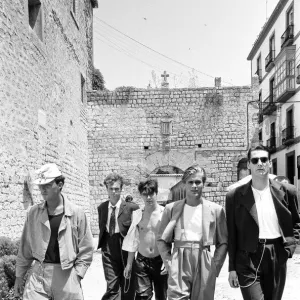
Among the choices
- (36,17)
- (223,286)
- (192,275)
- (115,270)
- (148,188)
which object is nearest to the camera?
(192,275)

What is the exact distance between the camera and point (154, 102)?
17703mm

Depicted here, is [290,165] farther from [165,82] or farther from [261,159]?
[261,159]

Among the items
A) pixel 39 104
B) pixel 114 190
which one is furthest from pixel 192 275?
pixel 39 104

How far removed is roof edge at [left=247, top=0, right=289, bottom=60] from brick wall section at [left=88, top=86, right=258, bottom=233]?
9110 millimetres

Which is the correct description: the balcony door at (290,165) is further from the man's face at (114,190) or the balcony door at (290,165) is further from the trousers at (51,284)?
the trousers at (51,284)

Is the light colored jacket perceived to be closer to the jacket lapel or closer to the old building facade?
the jacket lapel

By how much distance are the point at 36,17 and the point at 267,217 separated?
9342 millimetres

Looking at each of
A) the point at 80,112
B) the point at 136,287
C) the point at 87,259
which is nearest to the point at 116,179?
the point at 136,287

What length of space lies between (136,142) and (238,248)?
13885 mm

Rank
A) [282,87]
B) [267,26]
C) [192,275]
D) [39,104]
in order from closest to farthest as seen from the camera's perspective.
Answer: [192,275] < [39,104] < [282,87] < [267,26]

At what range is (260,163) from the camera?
12.2 ft

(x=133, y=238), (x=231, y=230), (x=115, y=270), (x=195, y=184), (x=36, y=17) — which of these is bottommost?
(x=115, y=270)

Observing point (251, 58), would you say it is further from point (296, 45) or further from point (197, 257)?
point (197, 257)

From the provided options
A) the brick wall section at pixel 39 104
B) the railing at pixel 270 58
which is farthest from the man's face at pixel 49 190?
the railing at pixel 270 58
